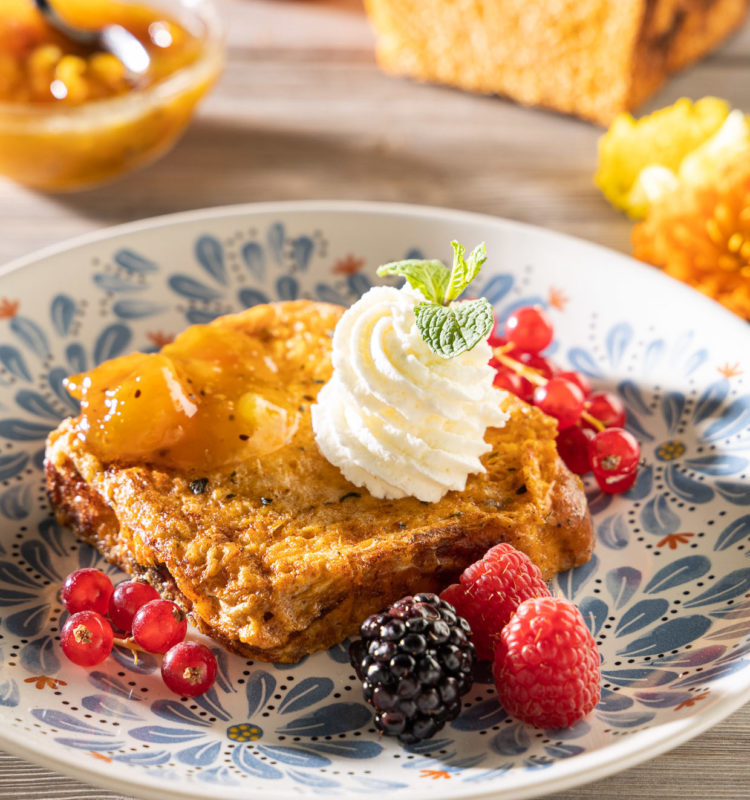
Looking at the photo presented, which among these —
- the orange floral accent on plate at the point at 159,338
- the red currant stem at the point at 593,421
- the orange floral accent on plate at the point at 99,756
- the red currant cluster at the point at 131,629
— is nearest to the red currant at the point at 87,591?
the red currant cluster at the point at 131,629

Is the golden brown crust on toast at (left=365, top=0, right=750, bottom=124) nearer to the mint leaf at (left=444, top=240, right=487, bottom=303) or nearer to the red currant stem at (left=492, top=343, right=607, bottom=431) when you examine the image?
the red currant stem at (left=492, top=343, right=607, bottom=431)

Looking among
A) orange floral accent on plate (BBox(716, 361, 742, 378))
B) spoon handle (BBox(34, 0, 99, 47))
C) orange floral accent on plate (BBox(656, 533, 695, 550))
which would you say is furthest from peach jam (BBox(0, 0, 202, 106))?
orange floral accent on plate (BBox(656, 533, 695, 550))

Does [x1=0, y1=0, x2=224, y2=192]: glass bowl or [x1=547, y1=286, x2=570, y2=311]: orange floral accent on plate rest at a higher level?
[x1=0, y1=0, x2=224, y2=192]: glass bowl

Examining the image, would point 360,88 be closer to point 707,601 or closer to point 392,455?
point 392,455

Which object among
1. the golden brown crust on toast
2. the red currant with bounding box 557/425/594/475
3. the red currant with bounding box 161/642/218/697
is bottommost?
the red currant with bounding box 161/642/218/697

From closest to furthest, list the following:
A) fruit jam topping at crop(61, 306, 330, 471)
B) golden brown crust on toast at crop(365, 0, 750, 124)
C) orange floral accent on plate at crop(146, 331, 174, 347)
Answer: fruit jam topping at crop(61, 306, 330, 471) < orange floral accent on plate at crop(146, 331, 174, 347) < golden brown crust on toast at crop(365, 0, 750, 124)

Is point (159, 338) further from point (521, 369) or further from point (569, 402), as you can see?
point (569, 402)
